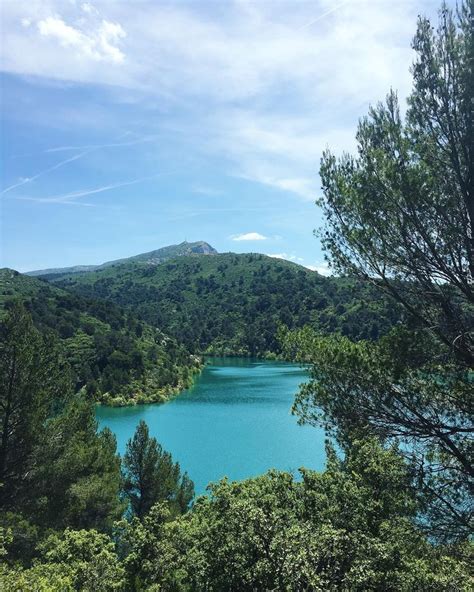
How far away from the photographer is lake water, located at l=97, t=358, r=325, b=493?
30.2 metres

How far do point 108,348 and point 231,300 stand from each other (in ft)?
268

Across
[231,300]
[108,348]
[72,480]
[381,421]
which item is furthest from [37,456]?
[231,300]

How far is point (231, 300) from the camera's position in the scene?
14875 centimetres

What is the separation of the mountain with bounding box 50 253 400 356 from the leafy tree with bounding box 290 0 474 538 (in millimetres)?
74785

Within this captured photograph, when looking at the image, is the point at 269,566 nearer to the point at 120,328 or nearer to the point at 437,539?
the point at 437,539

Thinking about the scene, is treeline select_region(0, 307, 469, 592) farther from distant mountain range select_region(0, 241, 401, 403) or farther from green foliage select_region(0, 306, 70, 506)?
distant mountain range select_region(0, 241, 401, 403)

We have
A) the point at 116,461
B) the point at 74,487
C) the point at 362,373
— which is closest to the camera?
the point at 362,373

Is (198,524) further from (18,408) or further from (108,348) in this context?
(108,348)

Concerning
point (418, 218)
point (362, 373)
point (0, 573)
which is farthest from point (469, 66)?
point (0, 573)

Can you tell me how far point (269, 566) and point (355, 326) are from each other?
3667 inches

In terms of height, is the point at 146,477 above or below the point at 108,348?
below

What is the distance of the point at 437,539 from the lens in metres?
7.44

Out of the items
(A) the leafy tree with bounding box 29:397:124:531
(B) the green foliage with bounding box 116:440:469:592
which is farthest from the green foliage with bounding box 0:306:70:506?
(B) the green foliage with bounding box 116:440:469:592

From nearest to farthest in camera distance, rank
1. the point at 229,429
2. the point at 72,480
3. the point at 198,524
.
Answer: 1. the point at 198,524
2. the point at 72,480
3. the point at 229,429
